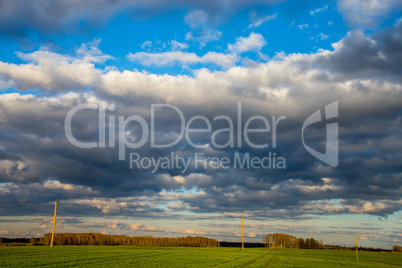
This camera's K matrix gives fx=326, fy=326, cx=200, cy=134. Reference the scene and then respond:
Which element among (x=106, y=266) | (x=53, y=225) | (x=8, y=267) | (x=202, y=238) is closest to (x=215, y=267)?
(x=106, y=266)

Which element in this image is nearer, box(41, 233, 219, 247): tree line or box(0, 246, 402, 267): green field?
box(0, 246, 402, 267): green field

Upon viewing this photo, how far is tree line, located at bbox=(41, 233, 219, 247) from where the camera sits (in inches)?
5097

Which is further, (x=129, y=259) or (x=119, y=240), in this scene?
(x=119, y=240)

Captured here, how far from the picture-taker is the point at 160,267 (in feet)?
128

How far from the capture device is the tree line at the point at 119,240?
5097 inches

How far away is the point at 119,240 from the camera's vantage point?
14800 cm

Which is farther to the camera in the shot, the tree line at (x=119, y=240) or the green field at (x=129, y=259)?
the tree line at (x=119, y=240)

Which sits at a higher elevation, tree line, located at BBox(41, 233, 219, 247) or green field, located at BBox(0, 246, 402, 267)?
green field, located at BBox(0, 246, 402, 267)

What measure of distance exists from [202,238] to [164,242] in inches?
1024

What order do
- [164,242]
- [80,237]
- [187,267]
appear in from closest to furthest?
1. [187,267]
2. [80,237]
3. [164,242]

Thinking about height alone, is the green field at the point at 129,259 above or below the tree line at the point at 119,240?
above

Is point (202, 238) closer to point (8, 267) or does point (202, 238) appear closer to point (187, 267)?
point (187, 267)

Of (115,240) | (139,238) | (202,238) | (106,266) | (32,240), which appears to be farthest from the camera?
(202,238)

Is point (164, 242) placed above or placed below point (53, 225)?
below
